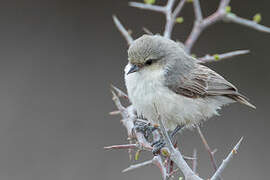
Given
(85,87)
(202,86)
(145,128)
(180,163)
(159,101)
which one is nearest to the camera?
(180,163)

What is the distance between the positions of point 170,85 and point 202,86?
1.22 feet

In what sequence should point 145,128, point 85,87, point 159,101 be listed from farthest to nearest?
point 85,87, point 159,101, point 145,128

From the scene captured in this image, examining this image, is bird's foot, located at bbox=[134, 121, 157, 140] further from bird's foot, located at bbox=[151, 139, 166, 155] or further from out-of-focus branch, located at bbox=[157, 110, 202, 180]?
out-of-focus branch, located at bbox=[157, 110, 202, 180]

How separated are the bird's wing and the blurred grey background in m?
2.04

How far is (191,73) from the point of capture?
12.2 ft

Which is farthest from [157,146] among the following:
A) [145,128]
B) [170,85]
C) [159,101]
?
[170,85]

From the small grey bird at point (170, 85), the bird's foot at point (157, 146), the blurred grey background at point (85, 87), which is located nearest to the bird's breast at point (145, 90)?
the small grey bird at point (170, 85)

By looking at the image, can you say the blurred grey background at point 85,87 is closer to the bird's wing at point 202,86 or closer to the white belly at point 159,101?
the bird's wing at point 202,86

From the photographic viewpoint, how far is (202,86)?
3.70 m

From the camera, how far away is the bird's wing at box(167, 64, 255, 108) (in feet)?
11.7

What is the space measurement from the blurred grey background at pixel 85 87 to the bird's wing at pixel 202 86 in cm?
204

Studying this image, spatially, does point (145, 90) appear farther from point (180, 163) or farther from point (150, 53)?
point (180, 163)

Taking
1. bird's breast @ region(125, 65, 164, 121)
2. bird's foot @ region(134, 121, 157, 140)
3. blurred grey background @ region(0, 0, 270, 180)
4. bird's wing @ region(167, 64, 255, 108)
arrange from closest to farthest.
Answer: bird's foot @ region(134, 121, 157, 140), bird's breast @ region(125, 65, 164, 121), bird's wing @ region(167, 64, 255, 108), blurred grey background @ region(0, 0, 270, 180)

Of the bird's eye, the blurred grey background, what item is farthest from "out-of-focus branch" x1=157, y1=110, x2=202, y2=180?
the blurred grey background
